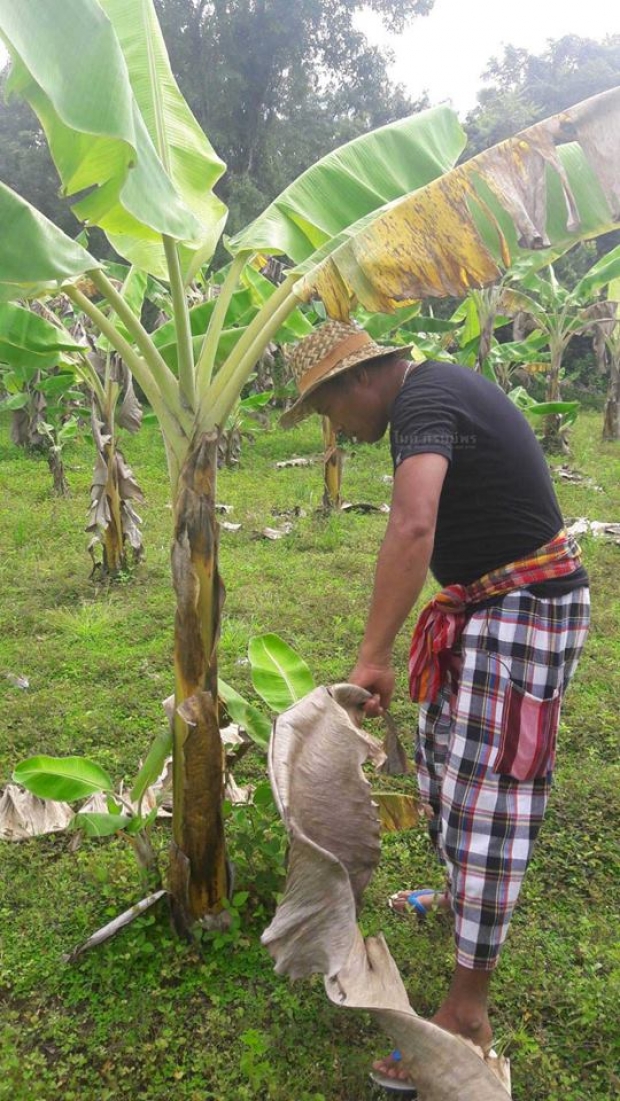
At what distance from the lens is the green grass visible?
2.11 metres

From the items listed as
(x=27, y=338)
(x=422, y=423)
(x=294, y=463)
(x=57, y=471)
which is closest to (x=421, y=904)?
(x=422, y=423)

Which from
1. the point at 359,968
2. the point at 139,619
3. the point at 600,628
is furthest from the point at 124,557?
the point at 359,968

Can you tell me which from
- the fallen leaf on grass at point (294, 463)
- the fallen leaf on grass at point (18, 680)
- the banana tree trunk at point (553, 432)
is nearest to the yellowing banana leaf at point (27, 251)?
the fallen leaf on grass at point (18, 680)

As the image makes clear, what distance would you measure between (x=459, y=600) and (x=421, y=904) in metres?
1.14

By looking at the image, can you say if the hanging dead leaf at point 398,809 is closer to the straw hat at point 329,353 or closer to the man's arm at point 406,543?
the man's arm at point 406,543

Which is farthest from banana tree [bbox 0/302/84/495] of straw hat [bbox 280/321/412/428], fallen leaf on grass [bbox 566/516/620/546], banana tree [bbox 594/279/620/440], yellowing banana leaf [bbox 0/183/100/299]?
banana tree [bbox 594/279/620/440]

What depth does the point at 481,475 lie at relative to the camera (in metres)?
2.03

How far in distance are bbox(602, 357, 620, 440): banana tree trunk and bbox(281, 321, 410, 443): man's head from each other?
31.9 feet

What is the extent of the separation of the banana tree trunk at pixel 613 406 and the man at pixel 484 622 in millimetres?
9662

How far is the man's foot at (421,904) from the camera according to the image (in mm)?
2654

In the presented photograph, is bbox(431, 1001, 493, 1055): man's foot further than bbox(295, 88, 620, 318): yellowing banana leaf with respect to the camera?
No

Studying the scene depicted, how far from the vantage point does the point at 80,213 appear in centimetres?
204

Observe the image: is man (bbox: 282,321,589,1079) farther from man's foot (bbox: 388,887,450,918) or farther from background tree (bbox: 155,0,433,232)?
background tree (bbox: 155,0,433,232)

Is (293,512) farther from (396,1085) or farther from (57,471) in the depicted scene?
(396,1085)
